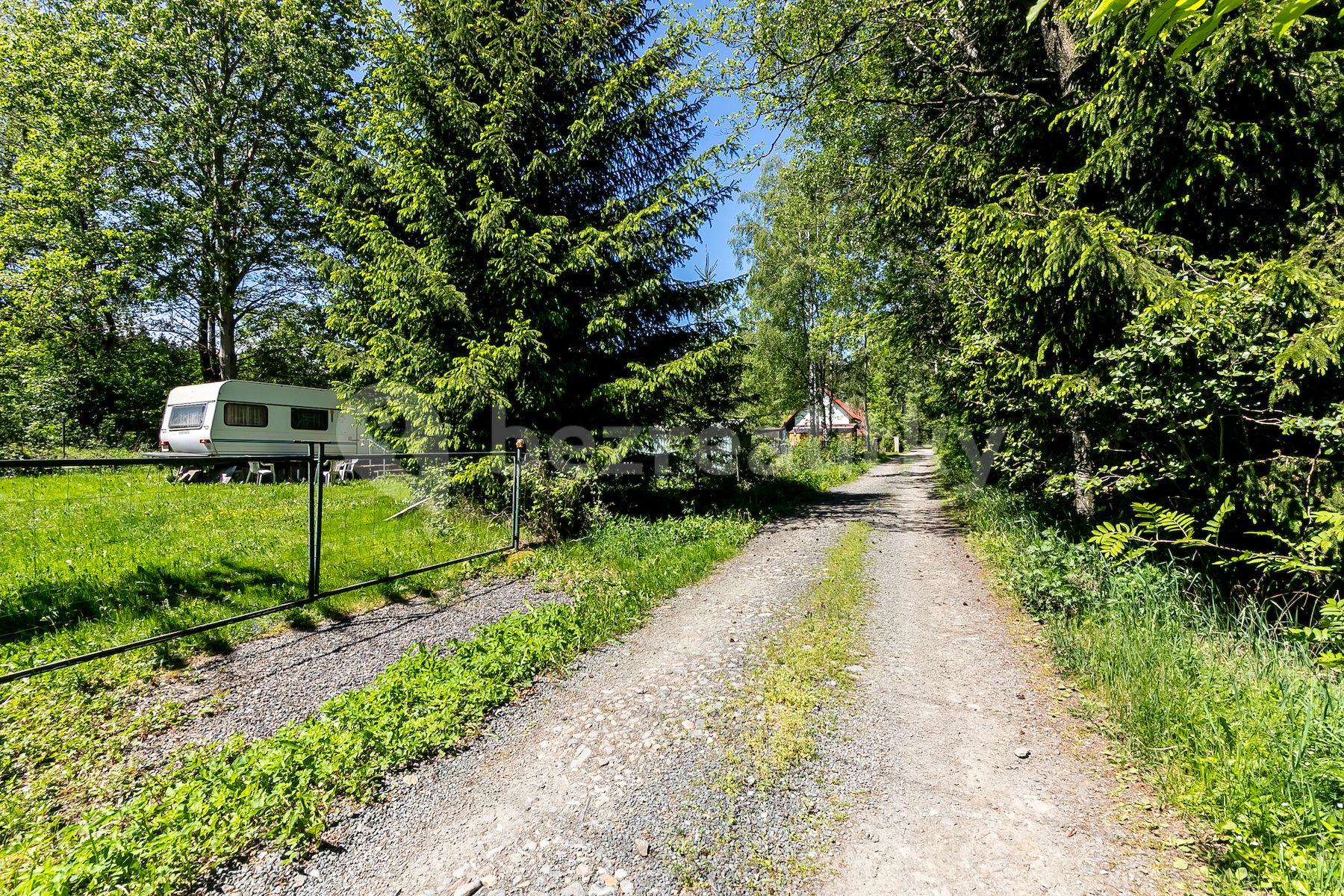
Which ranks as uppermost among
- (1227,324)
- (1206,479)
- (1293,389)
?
(1227,324)

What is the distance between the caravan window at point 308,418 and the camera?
1656 cm

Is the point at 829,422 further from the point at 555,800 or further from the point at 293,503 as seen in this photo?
the point at 555,800

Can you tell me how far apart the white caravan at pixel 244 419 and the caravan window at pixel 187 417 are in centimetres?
2

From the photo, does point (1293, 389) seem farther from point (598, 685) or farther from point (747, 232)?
point (747, 232)

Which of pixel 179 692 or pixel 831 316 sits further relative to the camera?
pixel 831 316

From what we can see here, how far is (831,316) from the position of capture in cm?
1335

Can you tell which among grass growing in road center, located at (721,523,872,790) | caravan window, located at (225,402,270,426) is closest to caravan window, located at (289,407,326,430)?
caravan window, located at (225,402,270,426)

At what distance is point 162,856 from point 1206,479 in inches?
269

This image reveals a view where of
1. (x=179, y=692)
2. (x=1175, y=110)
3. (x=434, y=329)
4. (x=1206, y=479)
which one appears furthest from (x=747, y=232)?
(x=179, y=692)

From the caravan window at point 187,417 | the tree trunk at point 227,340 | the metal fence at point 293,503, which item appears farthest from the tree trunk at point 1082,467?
the tree trunk at point 227,340

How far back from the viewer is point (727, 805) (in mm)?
2828

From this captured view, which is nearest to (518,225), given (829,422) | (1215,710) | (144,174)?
(1215,710)

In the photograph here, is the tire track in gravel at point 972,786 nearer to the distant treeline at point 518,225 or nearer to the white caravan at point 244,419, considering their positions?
the distant treeline at point 518,225

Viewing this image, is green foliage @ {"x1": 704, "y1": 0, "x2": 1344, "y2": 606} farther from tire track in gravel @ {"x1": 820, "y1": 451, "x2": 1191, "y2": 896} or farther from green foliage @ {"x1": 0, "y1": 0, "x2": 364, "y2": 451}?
green foliage @ {"x1": 0, "y1": 0, "x2": 364, "y2": 451}
